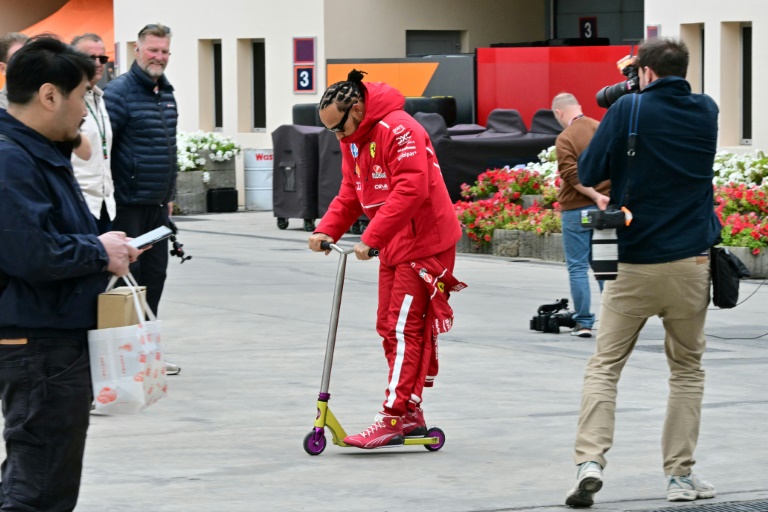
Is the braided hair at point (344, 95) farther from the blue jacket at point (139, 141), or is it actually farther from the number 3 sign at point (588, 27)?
the number 3 sign at point (588, 27)

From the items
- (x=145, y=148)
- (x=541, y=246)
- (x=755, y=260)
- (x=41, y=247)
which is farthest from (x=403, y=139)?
(x=541, y=246)

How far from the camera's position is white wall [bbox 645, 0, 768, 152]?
1756 centimetres

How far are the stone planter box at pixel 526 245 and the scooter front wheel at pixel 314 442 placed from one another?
933cm

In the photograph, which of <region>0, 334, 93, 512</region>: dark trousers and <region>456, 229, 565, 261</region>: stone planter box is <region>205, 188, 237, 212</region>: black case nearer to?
<region>456, 229, 565, 261</region>: stone planter box

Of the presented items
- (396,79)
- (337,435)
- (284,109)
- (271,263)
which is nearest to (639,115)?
(337,435)

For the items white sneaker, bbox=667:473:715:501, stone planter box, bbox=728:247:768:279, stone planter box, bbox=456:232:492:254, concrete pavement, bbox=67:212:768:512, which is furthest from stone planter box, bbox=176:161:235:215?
white sneaker, bbox=667:473:715:501

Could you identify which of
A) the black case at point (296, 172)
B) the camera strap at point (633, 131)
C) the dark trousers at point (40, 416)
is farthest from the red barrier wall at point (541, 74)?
the dark trousers at point (40, 416)

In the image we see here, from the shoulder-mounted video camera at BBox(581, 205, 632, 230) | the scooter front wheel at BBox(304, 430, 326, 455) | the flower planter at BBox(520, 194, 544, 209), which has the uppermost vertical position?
the shoulder-mounted video camera at BBox(581, 205, 632, 230)

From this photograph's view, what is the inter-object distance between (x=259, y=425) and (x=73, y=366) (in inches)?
131

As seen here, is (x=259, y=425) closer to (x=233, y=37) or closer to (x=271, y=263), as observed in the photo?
(x=271, y=263)

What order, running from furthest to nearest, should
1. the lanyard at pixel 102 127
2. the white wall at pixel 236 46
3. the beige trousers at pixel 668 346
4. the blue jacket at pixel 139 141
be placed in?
1. the white wall at pixel 236 46
2. the blue jacket at pixel 139 141
3. the lanyard at pixel 102 127
4. the beige trousers at pixel 668 346

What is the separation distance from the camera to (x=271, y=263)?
53.6 feet

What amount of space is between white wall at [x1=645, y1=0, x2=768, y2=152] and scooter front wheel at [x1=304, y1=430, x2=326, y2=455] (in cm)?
1187

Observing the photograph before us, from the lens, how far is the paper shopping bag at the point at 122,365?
13.9 feet
